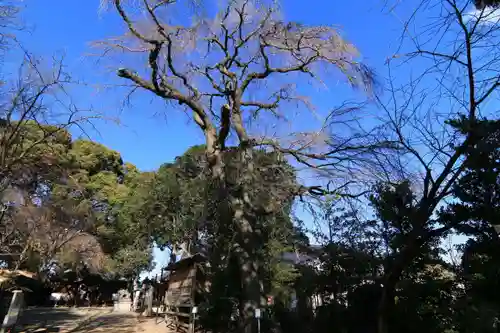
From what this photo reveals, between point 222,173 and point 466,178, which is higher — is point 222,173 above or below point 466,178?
above

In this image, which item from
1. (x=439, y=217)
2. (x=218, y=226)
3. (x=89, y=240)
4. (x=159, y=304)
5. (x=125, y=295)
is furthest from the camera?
(x=125, y=295)

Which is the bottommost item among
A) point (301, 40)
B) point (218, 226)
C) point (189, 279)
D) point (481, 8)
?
point (189, 279)

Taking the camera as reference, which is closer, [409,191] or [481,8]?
[481,8]

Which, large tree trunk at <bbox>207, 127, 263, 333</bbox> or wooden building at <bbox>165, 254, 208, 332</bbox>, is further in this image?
wooden building at <bbox>165, 254, 208, 332</bbox>

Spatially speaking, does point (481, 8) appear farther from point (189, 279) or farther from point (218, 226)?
point (189, 279)

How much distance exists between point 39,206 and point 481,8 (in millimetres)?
17516

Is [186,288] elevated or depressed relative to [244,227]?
depressed

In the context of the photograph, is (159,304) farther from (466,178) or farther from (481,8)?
(481,8)

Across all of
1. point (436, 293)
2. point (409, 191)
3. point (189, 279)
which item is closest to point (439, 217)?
point (409, 191)

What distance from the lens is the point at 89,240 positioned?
20.8 metres

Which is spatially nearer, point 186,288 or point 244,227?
point 244,227

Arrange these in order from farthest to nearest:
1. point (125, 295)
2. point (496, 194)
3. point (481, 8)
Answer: point (125, 295) → point (496, 194) → point (481, 8)

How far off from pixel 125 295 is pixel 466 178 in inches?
1464

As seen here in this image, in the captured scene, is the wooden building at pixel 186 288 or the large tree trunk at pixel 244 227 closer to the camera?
the large tree trunk at pixel 244 227
